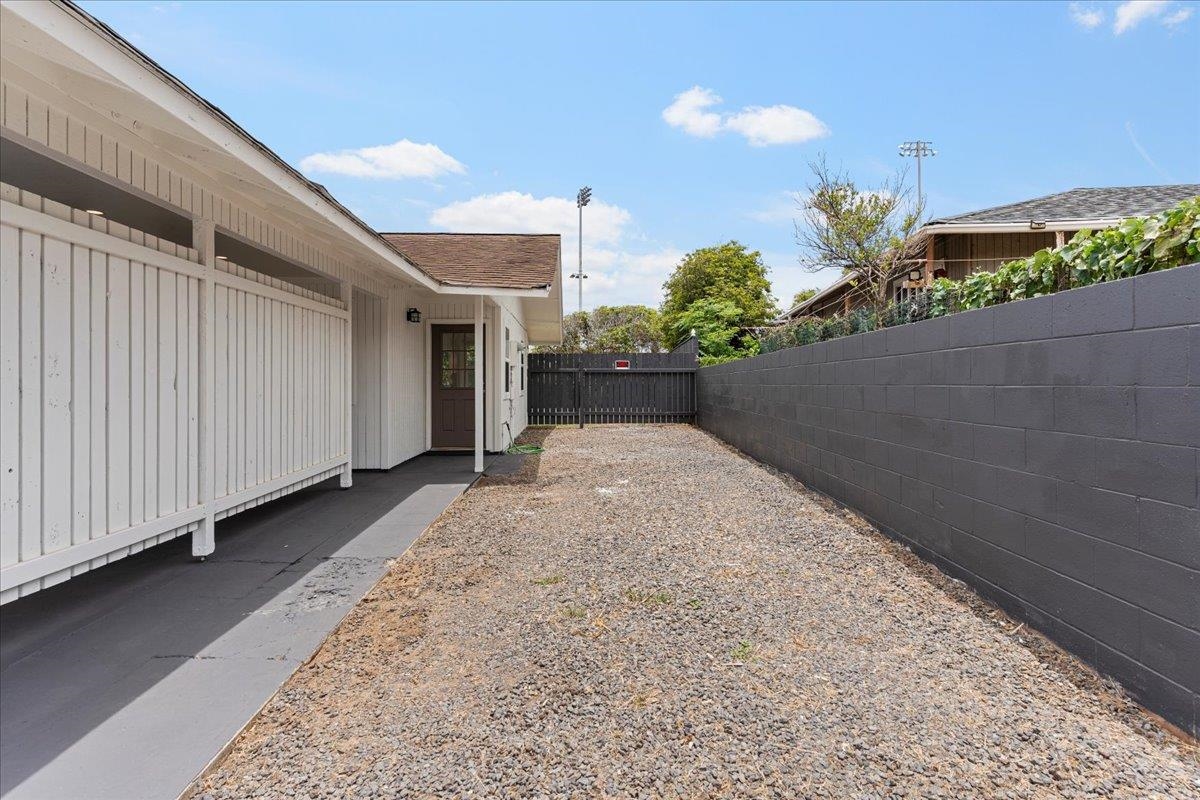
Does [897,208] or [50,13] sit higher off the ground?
[897,208]

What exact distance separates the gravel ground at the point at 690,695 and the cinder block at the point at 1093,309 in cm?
136

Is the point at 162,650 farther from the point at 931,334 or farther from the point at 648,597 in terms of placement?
the point at 931,334

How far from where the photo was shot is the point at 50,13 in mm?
1749

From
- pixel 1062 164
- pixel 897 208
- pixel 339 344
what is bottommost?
pixel 339 344

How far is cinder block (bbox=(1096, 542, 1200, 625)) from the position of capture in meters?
1.80

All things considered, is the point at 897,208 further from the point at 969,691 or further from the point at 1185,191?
the point at 969,691

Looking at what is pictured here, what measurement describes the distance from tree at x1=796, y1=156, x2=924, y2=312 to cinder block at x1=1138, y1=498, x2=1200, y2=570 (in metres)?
8.80

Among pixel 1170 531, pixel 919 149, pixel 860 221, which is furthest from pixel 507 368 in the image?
pixel 919 149

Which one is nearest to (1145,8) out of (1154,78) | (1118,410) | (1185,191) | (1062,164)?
(1154,78)

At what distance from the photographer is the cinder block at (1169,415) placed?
179 centimetres

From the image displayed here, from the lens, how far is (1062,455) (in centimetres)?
239

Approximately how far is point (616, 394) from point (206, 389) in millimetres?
11184

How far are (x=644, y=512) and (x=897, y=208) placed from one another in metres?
8.43

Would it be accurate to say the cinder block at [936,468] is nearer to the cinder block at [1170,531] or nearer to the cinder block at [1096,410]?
the cinder block at [1096,410]
